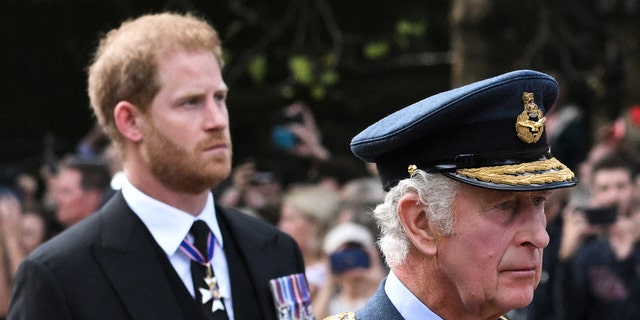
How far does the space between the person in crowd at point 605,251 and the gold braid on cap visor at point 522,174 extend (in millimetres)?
4283

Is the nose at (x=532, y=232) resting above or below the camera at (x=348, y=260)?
above

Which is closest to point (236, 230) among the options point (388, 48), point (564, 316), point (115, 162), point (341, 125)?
point (564, 316)

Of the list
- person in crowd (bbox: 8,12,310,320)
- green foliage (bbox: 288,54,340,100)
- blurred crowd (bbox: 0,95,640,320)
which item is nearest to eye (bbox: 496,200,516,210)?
person in crowd (bbox: 8,12,310,320)

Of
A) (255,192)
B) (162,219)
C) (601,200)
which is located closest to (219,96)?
(162,219)

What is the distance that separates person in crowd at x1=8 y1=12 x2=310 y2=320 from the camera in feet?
13.3

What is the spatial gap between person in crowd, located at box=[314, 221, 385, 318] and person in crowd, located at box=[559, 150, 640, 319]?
1.20 m

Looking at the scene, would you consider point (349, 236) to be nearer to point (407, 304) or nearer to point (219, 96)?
point (219, 96)

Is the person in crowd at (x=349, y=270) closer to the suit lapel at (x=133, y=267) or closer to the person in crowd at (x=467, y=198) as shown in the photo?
the suit lapel at (x=133, y=267)

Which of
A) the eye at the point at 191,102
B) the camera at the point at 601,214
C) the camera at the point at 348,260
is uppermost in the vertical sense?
the eye at the point at 191,102

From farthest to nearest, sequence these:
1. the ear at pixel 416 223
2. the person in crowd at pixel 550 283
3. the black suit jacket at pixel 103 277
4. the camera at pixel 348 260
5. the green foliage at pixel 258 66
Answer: the green foliage at pixel 258 66 → the person in crowd at pixel 550 283 → the camera at pixel 348 260 → the black suit jacket at pixel 103 277 → the ear at pixel 416 223

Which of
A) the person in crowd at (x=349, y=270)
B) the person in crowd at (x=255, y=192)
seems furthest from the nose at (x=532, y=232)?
the person in crowd at (x=255, y=192)

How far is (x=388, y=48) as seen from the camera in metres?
11.7

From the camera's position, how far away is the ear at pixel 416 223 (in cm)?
315

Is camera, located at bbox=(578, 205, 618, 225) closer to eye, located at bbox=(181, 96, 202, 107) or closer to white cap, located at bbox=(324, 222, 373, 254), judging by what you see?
white cap, located at bbox=(324, 222, 373, 254)
